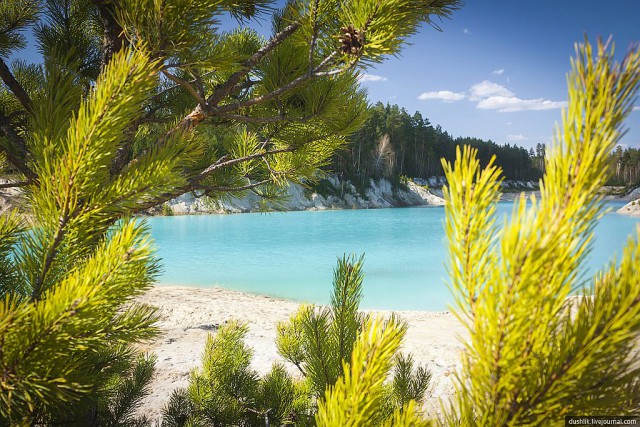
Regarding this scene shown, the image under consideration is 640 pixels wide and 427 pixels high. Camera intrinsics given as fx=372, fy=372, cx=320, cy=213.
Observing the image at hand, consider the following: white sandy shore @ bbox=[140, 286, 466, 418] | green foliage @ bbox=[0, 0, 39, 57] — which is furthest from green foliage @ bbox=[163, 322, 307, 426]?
green foliage @ bbox=[0, 0, 39, 57]

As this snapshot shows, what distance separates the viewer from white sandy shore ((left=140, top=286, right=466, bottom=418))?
4305 millimetres

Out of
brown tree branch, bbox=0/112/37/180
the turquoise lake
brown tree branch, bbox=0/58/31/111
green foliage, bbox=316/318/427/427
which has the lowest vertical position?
the turquoise lake

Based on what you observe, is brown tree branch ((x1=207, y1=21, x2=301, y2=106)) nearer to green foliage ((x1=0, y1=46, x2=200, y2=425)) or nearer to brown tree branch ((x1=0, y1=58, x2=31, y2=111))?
brown tree branch ((x1=0, y1=58, x2=31, y2=111))

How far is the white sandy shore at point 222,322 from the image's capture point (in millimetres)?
4305

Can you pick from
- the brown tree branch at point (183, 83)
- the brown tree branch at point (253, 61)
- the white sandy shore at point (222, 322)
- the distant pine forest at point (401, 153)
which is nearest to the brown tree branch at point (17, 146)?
the brown tree branch at point (183, 83)

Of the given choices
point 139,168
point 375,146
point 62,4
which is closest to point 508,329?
point 139,168

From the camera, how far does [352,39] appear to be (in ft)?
4.48

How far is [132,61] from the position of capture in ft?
2.63

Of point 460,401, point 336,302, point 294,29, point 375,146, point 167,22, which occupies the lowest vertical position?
point 336,302

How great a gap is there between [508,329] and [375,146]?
59.8 m

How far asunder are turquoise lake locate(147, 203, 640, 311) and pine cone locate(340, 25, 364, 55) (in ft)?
14.2

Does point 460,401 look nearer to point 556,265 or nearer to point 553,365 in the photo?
point 553,365

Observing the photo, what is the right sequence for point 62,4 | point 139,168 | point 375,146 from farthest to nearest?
point 375,146
point 62,4
point 139,168

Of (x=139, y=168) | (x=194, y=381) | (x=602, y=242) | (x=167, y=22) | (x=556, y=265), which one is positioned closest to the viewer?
(x=556, y=265)
